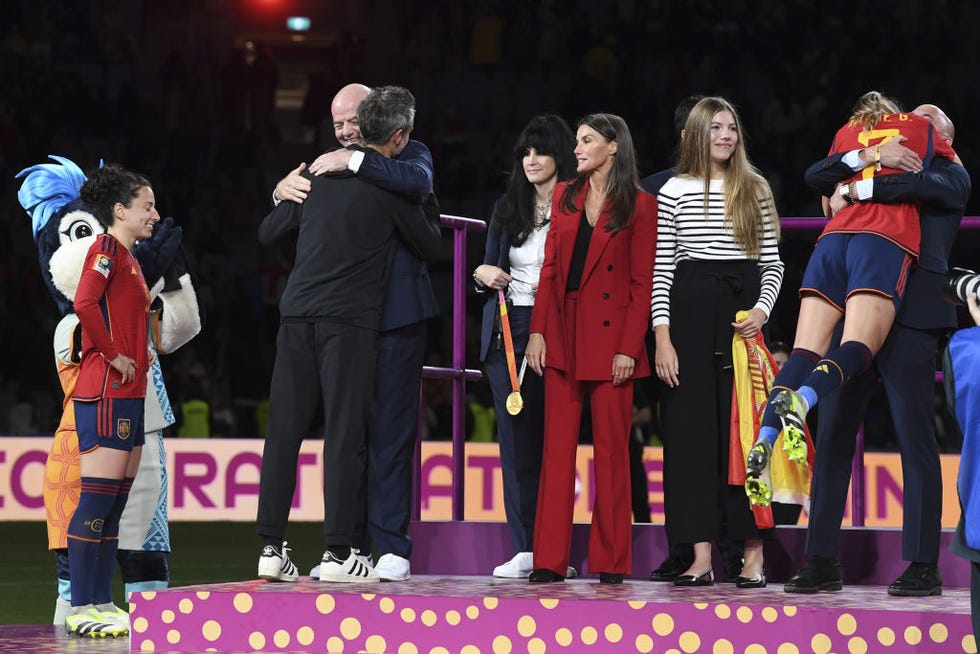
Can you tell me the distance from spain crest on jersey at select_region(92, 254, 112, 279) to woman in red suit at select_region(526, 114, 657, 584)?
1.60 meters

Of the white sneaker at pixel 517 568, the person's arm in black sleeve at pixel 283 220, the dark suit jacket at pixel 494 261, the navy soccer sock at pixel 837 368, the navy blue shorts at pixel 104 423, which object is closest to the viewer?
the navy soccer sock at pixel 837 368

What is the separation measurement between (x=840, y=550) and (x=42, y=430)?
1076 centimetres

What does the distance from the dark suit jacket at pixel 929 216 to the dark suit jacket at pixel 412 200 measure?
146 cm

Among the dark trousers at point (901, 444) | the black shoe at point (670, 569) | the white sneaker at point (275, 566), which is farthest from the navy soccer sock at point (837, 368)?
the white sneaker at point (275, 566)

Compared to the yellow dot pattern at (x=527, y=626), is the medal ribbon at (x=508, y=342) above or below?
above

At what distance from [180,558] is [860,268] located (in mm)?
6649

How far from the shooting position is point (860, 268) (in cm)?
534

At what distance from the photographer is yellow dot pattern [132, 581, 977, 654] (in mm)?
4754

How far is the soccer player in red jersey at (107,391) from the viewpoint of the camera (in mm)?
5746

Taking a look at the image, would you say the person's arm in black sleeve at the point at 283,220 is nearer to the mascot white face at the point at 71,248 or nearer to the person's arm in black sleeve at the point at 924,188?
the mascot white face at the point at 71,248

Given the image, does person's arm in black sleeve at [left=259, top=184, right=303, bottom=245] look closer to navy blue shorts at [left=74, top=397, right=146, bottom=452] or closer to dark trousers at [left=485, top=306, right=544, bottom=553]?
navy blue shorts at [left=74, top=397, right=146, bottom=452]

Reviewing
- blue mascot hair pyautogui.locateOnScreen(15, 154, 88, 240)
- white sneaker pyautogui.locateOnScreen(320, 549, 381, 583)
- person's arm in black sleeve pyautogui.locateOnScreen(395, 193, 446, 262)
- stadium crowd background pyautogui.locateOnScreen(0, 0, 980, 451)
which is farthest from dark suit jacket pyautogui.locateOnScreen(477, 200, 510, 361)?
stadium crowd background pyautogui.locateOnScreen(0, 0, 980, 451)

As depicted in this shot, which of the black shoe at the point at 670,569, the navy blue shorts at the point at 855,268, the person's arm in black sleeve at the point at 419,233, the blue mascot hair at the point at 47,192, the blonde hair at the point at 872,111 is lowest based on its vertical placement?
the black shoe at the point at 670,569

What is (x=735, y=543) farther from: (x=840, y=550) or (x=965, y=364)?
(x=965, y=364)
